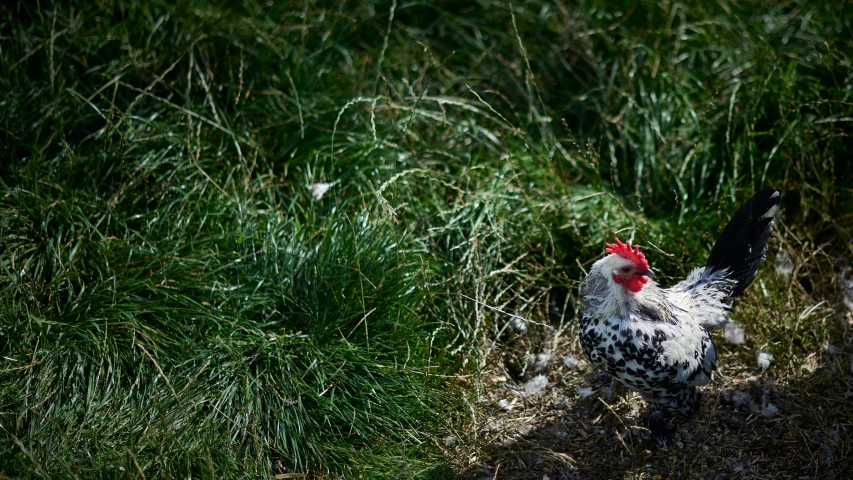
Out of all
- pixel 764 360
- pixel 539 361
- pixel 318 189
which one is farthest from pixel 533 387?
pixel 318 189

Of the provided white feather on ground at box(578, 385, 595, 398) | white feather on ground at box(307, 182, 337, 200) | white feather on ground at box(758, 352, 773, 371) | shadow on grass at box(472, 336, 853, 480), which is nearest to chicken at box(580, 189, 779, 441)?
shadow on grass at box(472, 336, 853, 480)

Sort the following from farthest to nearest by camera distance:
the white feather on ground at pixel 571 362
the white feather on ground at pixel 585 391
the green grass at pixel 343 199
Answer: the white feather on ground at pixel 571 362 → the white feather on ground at pixel 585 391 → the green grass at pixel 343 199

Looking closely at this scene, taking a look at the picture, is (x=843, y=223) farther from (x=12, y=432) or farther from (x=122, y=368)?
(x=12, y=432)

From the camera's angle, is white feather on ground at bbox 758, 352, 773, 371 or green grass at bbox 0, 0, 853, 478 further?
white feather on ground at bbox 758, 352, 773, 371

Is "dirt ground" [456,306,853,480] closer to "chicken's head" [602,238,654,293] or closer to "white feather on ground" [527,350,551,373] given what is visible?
"white feather on ground" [527,350,551,373]

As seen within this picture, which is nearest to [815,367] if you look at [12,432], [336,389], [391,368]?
[391,368]

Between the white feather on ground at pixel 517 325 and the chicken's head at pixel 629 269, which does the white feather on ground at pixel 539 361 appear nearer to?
the white feather on ground at pixel 517 325

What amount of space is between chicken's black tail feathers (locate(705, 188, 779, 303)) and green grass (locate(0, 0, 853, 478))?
0.28m

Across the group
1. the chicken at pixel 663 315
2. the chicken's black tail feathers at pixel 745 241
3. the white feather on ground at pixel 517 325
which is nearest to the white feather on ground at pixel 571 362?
the white feather on ground at pixel 517 325

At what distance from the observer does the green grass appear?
2684 millimetres

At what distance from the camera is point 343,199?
344 cm

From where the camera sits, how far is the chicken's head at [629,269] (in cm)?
252

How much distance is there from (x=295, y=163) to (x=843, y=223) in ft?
9.14

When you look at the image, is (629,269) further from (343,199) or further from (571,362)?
(343,199)
